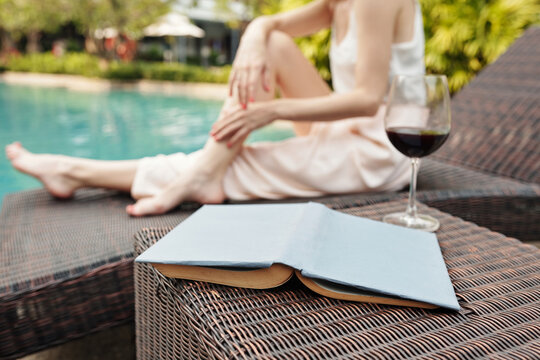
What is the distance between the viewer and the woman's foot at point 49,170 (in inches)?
66.2

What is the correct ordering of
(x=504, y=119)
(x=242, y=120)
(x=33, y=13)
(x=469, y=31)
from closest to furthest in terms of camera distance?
(x=242, y=120), (x=504, y=119), (x=469, y=31), (x=33, y=13)

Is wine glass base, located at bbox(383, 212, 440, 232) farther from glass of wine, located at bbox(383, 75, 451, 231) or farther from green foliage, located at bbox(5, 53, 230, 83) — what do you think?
green foliage, located at bbox(5, 53, 230, 83)

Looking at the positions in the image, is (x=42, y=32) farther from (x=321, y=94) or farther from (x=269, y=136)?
(x=321, y=94)

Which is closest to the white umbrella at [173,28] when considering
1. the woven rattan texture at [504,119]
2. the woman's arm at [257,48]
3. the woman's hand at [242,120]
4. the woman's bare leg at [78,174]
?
the woven rattan texture at [504,119]

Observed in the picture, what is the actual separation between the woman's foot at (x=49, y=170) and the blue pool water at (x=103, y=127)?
2075 millimetres

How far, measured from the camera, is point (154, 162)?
1.71 meters

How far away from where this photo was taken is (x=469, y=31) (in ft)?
18.0

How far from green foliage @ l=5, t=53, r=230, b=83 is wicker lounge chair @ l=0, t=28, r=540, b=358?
1004 centimetres

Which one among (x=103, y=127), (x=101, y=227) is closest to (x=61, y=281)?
(x=101, y=227)

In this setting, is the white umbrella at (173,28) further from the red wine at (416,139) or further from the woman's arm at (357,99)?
the red wine at (416,139)

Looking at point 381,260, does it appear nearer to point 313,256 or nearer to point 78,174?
point 313,256

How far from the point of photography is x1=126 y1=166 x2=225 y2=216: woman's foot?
4.90 ft

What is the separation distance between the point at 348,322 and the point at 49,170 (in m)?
1.46

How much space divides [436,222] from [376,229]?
0.23 m
